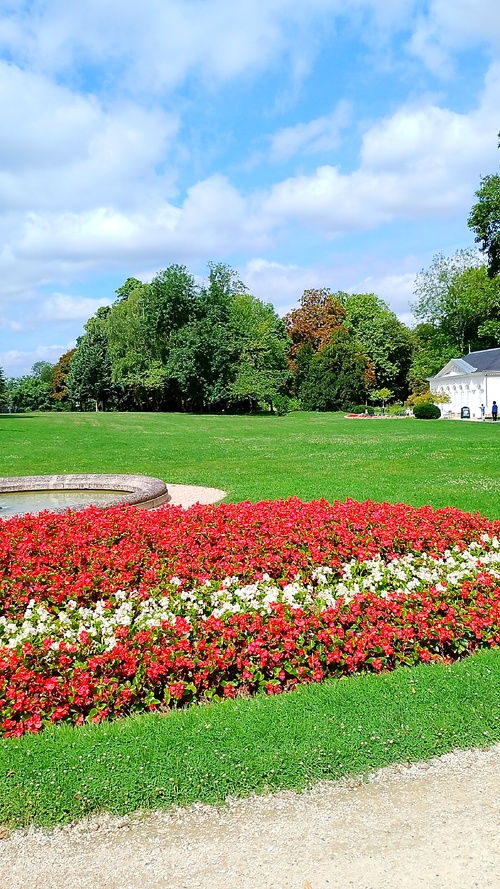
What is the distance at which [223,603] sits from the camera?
474 centimetres

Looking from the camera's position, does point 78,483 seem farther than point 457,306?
No

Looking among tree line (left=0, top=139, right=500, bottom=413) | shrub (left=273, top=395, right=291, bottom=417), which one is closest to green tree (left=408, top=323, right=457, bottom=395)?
tree line (left=0, top=139, right=500, bottom=413)

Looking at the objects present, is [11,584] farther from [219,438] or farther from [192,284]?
[192,284]

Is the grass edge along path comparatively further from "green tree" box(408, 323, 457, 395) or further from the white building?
"green tree" box(408, 323, 457, 395)

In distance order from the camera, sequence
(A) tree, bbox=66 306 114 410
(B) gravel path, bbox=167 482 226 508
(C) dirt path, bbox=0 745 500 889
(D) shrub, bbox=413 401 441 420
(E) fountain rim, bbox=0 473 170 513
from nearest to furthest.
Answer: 1. (C) dirt path, bbox=0 745 500 889
2. (B) gravel path, bbox=167 482 226 508
3. (E) fountain rim, bbox=0 473 170 513
4. (D) shrub, bbox=413 401 441 420
5. (A) tree, bbox=66 306 114 410

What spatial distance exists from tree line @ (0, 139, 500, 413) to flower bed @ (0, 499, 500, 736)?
1692 inches

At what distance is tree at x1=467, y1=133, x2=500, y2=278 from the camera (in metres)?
37.1

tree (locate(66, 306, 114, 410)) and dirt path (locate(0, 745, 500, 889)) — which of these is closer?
dirt path (locate(0, 745, 500, 889))

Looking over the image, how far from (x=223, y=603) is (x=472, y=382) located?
167 ft

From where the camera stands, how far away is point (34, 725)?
11.8 feet

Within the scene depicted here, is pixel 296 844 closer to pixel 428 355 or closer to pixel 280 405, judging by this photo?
pixel 280 405

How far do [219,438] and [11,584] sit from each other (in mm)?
21906

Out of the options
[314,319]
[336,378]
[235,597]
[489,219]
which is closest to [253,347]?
[336,378]

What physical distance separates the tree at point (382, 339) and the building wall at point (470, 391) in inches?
403
